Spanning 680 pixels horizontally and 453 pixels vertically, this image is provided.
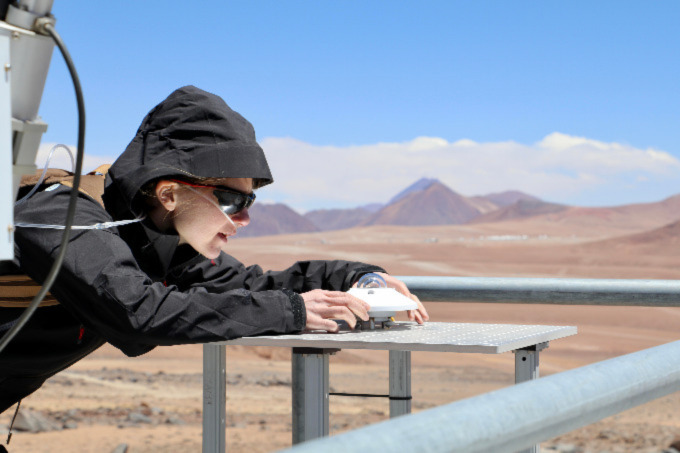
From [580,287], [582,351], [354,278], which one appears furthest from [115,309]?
[582,351]

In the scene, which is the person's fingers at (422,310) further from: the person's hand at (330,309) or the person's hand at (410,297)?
the person's hand at (330,309)

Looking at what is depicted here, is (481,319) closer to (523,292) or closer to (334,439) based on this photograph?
(523,292)

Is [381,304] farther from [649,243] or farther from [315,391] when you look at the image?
[649,243]

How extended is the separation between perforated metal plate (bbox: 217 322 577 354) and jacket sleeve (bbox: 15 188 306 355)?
0.07 metres

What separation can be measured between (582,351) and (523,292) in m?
16.4

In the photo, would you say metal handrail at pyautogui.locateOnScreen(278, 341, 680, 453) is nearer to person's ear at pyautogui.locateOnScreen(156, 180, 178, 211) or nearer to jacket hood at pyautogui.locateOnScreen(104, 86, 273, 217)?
jacket hood at pyautogui.locateOnScreen(104, 86, 273, 217)

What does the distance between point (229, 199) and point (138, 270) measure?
34 cm

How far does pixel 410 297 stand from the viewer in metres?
2.47

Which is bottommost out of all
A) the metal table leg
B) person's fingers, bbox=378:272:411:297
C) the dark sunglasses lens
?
the metal table leg

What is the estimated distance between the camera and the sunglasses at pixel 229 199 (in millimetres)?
2211

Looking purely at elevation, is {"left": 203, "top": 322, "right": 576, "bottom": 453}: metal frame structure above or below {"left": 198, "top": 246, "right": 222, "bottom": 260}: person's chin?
below

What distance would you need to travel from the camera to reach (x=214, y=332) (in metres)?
1.98

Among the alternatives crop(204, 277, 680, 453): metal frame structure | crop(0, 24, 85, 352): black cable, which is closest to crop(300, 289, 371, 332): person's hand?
crop(0, 24, 85, 352): black cable

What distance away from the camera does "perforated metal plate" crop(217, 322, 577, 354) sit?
1828mm
